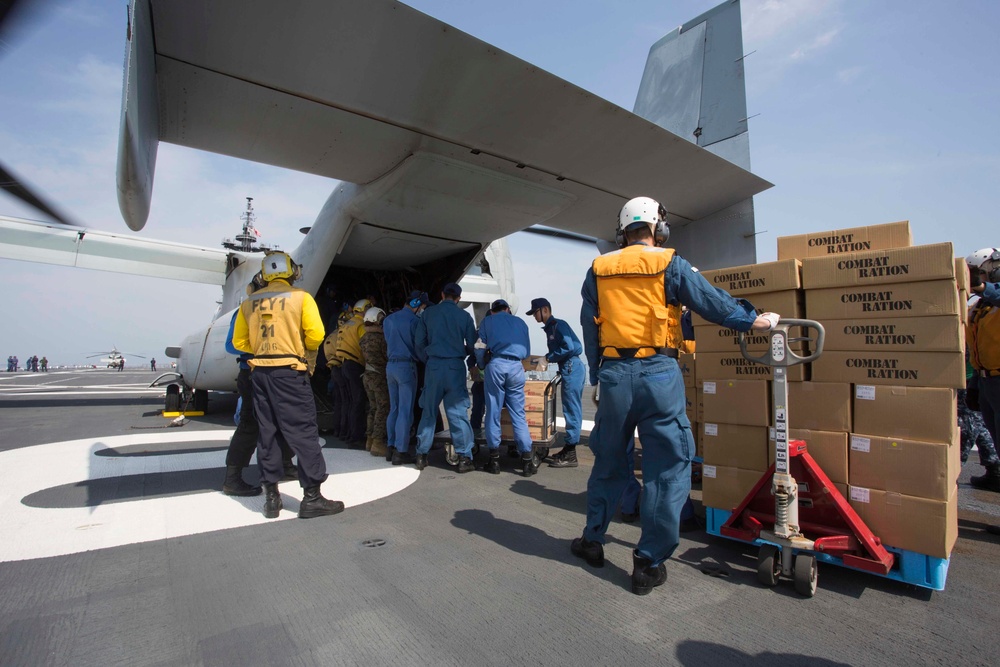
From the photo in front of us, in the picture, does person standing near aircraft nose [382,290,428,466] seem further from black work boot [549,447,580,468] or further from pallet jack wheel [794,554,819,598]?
pallet jack wheel [794,554,819,598]

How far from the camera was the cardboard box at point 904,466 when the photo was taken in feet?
8.04

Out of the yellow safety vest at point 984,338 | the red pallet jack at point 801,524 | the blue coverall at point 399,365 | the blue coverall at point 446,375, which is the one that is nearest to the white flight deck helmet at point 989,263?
the yellow safety vest at point 984,338

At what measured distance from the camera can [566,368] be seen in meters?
5.98

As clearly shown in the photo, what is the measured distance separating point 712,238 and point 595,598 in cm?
447

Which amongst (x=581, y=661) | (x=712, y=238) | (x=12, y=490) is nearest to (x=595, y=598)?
(x=581, y=661)

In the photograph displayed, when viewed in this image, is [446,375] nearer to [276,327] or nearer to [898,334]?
[276,327]

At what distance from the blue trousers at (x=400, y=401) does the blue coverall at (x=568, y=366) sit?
1.64 metres

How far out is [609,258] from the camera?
286 cm

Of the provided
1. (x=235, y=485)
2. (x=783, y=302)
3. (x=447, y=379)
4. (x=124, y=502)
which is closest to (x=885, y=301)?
(x=783, y=302)

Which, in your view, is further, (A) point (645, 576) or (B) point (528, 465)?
(B) point (528, 465)

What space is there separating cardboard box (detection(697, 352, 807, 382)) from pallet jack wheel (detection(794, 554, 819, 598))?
1010mm

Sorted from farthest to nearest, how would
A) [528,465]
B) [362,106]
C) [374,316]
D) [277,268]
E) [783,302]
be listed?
1. [374,316]
2. [528,465]
3. [277,268]
4. [362,106]
5. [783,302]

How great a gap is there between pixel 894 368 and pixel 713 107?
13.7 feet

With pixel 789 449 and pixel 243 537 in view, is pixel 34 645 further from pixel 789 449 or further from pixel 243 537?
pixel 789 449
